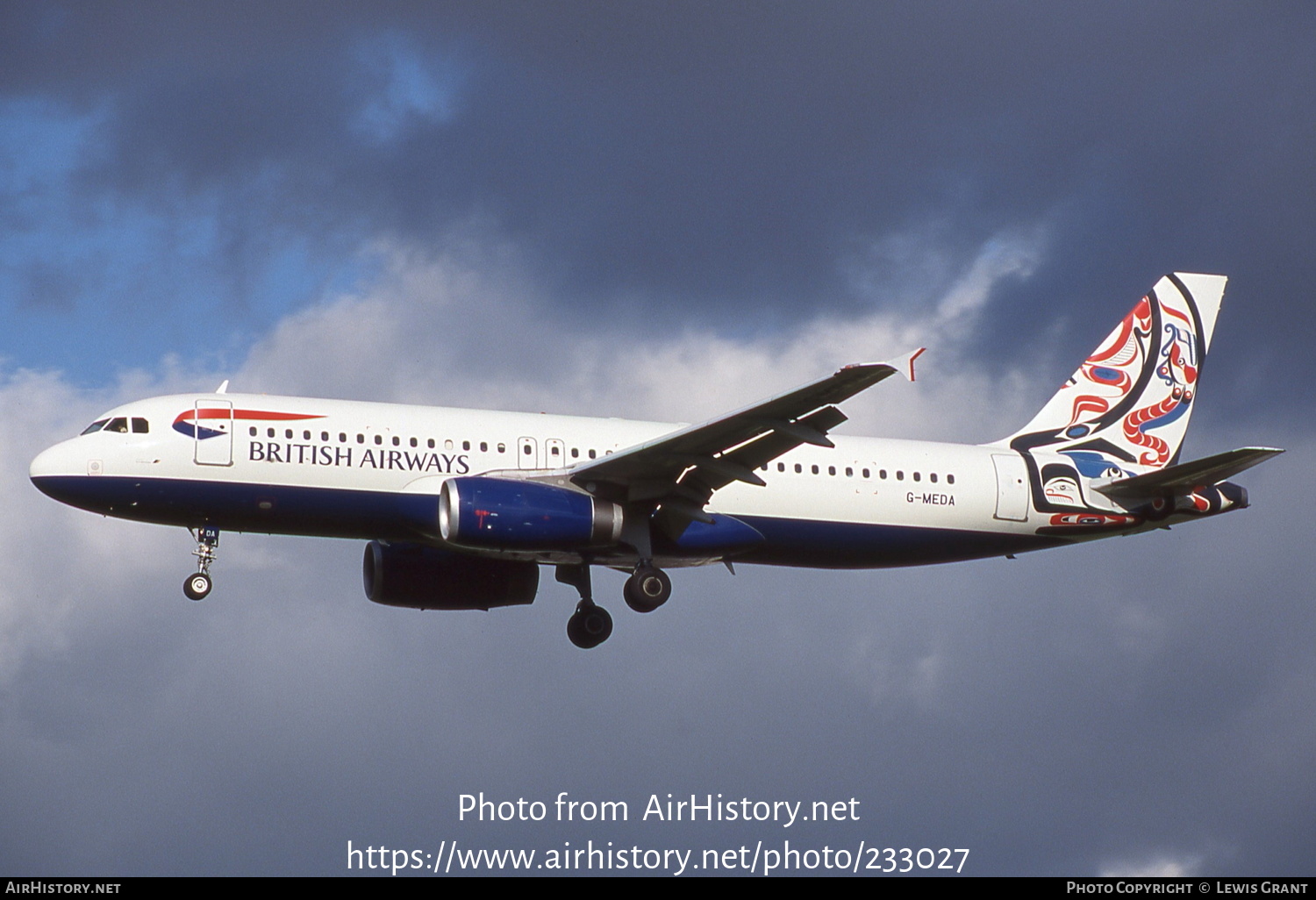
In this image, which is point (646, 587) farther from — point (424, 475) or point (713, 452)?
point (424, 475)

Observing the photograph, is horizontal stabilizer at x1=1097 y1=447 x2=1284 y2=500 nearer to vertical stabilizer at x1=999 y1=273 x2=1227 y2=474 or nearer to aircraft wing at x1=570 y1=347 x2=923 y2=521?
vertical stabilizer at x1=999 y1=273 x2=1227 y2=474

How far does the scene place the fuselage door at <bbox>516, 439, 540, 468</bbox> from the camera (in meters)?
39.3

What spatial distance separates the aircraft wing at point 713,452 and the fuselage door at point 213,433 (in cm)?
710

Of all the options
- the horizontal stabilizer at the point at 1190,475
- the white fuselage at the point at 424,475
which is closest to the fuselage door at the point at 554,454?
the white fuselage at the point at 424,475

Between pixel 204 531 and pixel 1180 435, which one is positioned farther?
pixel 1180 435

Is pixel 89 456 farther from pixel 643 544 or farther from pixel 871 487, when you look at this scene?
pixel 871 487

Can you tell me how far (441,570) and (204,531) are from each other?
6.71 meters

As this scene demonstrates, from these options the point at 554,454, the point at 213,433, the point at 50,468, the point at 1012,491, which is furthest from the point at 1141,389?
the point at 50,468

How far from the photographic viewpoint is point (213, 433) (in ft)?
123

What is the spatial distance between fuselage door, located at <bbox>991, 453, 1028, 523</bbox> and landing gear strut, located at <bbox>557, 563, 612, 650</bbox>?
375 inches

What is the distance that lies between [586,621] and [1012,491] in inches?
409

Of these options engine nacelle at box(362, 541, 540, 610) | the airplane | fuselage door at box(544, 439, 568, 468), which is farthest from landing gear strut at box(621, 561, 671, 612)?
engine nacelle at box(362, 541, 540, 610)

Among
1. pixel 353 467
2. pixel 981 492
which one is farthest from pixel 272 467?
pixel 981 492

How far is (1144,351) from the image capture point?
48250 millimetres
